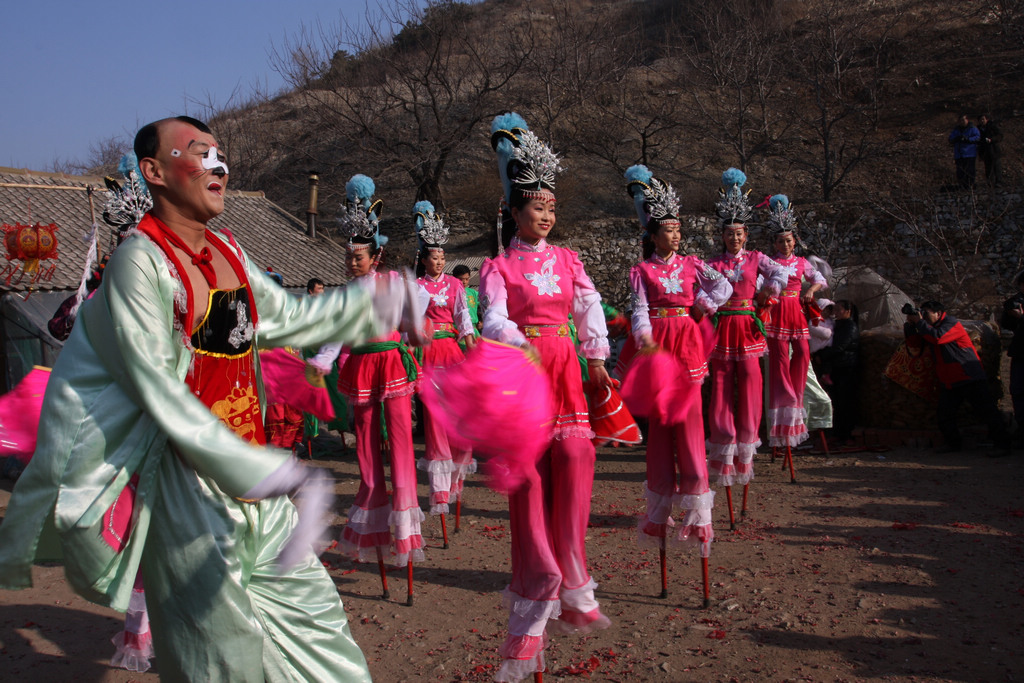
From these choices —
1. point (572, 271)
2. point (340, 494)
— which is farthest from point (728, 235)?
point (340, 494)

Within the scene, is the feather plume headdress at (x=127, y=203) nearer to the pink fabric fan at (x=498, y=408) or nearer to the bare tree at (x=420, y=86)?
the pink fabric fan at (x=498, y=408)

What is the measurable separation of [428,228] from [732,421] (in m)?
3.05

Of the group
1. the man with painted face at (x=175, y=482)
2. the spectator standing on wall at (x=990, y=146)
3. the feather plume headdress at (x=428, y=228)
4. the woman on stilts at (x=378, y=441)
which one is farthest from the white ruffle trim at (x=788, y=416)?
the spectator standing on wall at (x=990, y=146)

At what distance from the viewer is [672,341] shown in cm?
517

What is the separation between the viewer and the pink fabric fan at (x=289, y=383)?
3.37 m

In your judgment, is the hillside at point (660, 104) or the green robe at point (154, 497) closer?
the green robe at point (154, 497)

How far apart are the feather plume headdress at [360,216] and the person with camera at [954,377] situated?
20.2 feet

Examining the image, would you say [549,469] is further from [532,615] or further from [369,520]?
[369,520]

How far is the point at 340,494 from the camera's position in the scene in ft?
26.2

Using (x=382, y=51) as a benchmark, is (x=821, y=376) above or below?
below

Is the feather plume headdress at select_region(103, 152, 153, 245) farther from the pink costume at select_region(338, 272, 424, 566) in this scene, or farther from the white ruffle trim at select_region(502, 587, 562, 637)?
the white ruffle trim at select_region(502, 587, 562, 637)

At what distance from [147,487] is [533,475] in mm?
1653

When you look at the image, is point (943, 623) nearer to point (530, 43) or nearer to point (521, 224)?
point (521, 224)

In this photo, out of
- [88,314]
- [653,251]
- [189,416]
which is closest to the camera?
[189,416]
